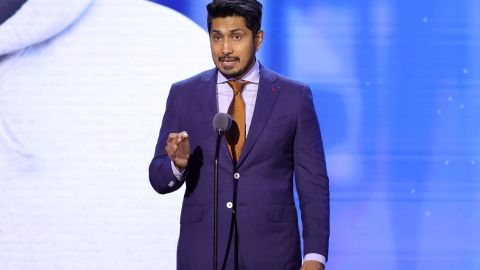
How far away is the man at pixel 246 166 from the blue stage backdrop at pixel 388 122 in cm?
102

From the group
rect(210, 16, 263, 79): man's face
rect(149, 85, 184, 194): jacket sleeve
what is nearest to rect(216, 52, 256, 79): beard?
rect(210, 16, 263, 79): man's face

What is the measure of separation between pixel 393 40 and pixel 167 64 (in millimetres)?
976

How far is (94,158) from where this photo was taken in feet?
11.5

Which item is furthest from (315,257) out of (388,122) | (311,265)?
(388,122)

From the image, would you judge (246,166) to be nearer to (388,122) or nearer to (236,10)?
(236,10)

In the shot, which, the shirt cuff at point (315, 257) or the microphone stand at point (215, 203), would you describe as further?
the shirt cuff at point (315, 257)

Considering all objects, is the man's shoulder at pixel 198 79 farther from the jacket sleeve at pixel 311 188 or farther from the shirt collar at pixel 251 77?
the jacket sleeve at pixel 311 188

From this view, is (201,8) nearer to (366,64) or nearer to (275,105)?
(366,64)

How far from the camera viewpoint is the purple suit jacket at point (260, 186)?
7.91 feet

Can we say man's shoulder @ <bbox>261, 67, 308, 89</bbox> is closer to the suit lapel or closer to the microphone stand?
the suit lapel

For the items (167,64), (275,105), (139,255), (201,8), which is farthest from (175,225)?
(275,105)

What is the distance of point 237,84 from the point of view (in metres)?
2.53

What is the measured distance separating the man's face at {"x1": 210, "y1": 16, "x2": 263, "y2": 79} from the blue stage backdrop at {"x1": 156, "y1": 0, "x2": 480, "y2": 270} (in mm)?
1016

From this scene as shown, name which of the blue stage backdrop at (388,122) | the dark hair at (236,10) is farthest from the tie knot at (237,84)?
the blue stage backdrop at (388,122)
